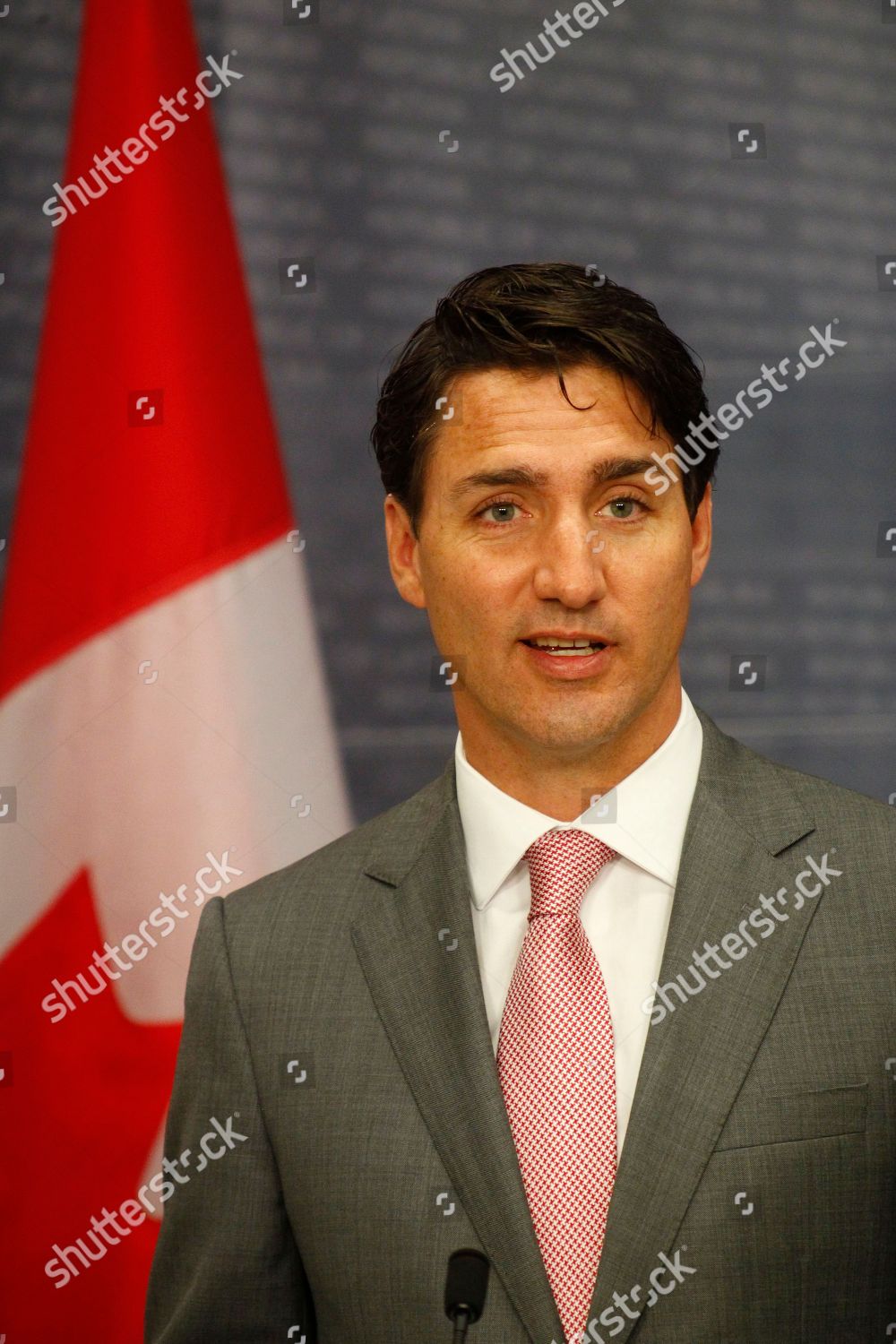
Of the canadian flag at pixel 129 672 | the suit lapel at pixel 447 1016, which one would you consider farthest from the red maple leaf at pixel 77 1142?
the suit lapel at pixel 447 1016

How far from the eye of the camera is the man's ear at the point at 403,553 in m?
1.71

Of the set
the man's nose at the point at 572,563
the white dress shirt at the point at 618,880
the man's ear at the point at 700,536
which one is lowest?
the white dress shirt at the point at 618,880

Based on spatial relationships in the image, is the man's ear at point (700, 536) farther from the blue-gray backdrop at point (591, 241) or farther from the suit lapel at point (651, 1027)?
the blue-gray backdrop at point (591, 241)

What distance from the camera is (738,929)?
4.70 ft

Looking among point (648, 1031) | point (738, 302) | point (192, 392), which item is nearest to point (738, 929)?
point (648, 1031)

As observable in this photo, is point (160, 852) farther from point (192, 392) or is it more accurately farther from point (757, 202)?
point (757, 202)

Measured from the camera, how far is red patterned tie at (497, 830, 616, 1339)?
4.46ft

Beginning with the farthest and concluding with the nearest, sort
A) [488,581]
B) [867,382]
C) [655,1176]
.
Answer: [867,382], [488,581], [655,1176]

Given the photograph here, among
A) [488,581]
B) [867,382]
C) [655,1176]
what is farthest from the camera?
[867,382]

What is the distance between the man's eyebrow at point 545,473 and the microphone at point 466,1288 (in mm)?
763

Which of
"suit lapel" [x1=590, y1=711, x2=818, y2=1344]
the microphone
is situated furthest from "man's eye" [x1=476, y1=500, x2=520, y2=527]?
the microphone

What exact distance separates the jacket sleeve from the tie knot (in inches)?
14.9

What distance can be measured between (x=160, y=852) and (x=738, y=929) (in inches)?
45.1

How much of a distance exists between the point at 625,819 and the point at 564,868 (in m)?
0.08
